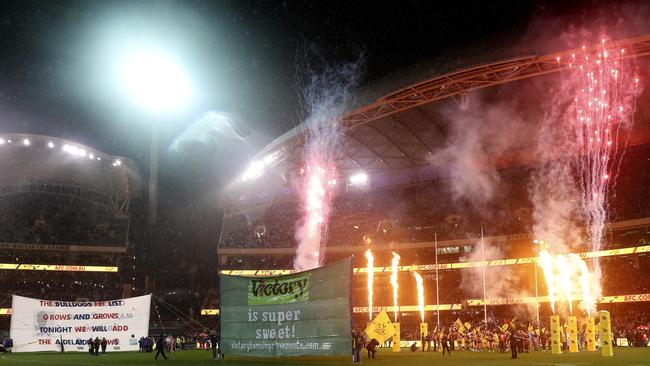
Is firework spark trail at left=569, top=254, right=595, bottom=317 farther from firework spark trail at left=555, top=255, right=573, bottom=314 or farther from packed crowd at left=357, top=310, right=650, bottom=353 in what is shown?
packed crowd at left=357, top=310, right=650, bottom=353

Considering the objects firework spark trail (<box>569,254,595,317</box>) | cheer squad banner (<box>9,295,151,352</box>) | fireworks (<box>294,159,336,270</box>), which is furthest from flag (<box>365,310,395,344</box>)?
firework spark trail (<box>569,254,595,317</box>)

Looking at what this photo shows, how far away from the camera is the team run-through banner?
17781mm

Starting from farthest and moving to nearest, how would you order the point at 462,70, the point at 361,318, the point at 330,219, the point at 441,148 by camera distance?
the point at 330,219, the point at 361,318, the point at 441,148, the point at 462,70

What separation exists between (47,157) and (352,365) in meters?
40.5

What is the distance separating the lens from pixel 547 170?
51.1 metres

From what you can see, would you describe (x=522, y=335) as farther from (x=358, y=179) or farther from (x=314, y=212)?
(x=314, y=212)

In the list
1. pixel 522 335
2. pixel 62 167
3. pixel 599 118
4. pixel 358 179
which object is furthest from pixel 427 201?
pixel 62 167

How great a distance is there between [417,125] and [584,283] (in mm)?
17948

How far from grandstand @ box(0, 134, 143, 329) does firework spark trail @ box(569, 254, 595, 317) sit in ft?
124

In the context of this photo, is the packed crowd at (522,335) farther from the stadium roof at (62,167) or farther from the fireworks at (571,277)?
the stadium roof at (62,167)

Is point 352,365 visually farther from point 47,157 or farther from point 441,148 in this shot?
point 47,157

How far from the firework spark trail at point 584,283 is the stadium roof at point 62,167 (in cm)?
3740

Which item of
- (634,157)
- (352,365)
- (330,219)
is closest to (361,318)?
(330,219)

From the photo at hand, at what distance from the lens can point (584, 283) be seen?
44281 mm
